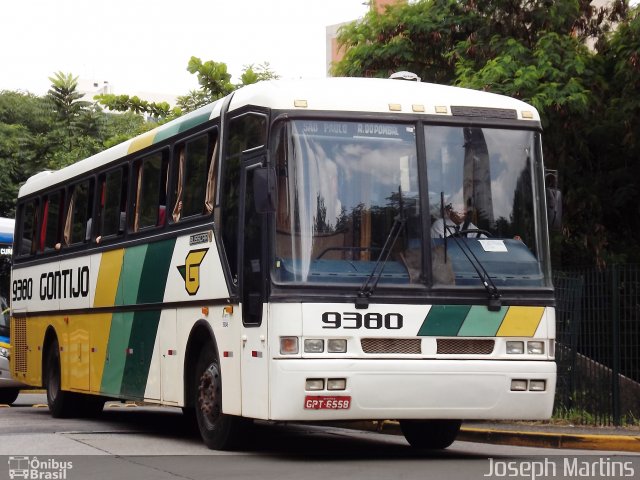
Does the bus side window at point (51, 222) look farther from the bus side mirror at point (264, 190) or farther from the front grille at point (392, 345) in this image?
the front grille at point (392, 345)

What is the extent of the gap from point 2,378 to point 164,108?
10.4 metres

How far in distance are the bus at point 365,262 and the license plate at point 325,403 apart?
12 millimetres

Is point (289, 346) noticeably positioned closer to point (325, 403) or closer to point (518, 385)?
point (325, 403)

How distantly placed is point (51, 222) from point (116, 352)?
412cm

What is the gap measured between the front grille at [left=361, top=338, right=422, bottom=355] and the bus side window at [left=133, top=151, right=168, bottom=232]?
3910 millimetres

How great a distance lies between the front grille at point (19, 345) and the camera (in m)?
20.4

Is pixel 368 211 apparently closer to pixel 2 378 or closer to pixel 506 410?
pixel 506 410

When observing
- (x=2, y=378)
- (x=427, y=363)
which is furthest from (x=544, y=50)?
(x=427, y=363)

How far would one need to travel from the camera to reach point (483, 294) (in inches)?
461

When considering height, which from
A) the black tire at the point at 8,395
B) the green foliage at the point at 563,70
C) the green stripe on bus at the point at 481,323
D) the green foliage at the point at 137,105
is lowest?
the black tire at the point at 8,395

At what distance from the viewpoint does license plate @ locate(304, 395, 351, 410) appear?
11047mm

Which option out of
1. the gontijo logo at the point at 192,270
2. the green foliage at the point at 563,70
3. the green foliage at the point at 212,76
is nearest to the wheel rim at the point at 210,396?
the gontijo logo at the point at 192,270

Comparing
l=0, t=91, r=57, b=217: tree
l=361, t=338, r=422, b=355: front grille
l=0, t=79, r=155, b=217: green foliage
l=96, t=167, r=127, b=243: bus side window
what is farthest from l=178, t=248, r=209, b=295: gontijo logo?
l=0, t=91, r=57, b=217: tree

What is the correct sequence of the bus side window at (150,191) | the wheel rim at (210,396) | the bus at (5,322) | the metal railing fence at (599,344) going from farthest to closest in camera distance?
1. the bus at (5,322)
2. the metal railing fence at (599,344)
3. the bus side window at (150,191)
4. the wheel rim at (210,396)
